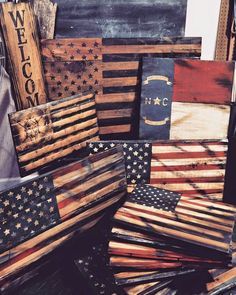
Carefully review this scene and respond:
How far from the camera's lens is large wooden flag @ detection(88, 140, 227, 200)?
5.37m

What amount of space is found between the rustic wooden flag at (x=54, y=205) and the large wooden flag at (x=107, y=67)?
124cm

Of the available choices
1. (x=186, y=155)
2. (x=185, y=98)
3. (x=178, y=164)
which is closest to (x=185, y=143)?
(x=186, y=155)

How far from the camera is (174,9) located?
227 inches

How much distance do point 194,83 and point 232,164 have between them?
1623mm

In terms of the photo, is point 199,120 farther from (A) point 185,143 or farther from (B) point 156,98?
(B) point 156,98

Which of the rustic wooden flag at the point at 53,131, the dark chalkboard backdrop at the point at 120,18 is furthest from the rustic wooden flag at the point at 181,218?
the dark chalkboard backdrop at the point at 120,18

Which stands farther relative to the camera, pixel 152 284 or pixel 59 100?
pixel 59 100

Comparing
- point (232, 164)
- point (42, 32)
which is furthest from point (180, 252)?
point (42, 32)

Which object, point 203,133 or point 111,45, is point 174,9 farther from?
point 203,133

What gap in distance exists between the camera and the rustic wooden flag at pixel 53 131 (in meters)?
4.87

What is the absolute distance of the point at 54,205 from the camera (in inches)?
176

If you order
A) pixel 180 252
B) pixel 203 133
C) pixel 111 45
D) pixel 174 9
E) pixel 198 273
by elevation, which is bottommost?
pixel 198 273

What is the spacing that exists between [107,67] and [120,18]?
2.84 ft

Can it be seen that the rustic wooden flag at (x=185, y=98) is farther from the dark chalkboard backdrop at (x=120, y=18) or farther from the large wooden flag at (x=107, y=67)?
the dark chalkboard backdrop at (x=120, y=18)
